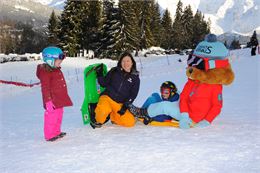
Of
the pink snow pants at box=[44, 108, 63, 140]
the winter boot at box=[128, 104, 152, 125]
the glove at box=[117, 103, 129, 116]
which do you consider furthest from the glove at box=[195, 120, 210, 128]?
the pink snow pants at box=[44, 108, 63, 140]

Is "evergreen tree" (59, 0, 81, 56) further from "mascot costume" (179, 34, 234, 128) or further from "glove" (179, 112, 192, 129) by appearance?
"glove" (179, 112, 192, 129)

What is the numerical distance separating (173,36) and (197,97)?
230 ft

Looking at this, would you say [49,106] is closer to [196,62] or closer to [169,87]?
[169,87]

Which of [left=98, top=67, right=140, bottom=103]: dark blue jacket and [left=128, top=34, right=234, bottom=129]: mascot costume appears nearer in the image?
[left=128, top=34, right=234, bottom=129]: mascot costume

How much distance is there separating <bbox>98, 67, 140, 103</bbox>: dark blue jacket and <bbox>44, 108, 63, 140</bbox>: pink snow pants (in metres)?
1.04

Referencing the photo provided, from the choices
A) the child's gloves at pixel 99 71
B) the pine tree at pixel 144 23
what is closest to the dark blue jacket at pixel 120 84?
the child's gloves at pixel 99 71

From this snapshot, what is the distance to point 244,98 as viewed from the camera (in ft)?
32.7

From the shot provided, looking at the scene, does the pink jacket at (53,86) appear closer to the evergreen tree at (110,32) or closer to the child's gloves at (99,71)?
the child's gloves at (99,71)

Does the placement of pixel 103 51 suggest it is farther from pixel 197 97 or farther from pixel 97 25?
pixel 197 97

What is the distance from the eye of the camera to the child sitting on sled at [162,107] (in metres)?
6.15

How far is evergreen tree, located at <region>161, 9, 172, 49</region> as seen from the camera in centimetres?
7338

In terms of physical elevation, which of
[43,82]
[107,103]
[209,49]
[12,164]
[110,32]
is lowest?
[12,164]

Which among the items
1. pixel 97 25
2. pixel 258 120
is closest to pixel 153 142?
pixel 258 120

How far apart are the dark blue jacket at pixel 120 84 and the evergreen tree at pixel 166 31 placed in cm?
6680
